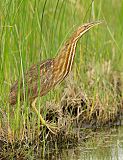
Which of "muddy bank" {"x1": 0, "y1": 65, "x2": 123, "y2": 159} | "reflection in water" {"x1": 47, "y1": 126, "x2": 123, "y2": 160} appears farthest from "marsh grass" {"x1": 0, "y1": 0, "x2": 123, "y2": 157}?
"reflection in water" {"x1": 47, "y1": 126, "x2": 123, "y2": 160}

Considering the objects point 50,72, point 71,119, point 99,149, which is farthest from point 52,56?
point 99,149

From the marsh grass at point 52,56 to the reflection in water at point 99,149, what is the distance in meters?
0.19

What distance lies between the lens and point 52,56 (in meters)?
6.29

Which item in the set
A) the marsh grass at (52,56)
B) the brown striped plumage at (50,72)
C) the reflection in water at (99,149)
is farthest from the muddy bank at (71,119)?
the brown striped plumage at (50,72)

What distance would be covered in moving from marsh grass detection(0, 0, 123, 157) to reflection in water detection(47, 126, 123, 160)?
0.19m

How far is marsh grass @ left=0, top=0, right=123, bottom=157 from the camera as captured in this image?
207 inches

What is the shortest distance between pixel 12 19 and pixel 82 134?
1.53m

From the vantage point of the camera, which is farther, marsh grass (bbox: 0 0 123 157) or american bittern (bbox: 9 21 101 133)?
american bittern (bbox: 9 21 101 133)

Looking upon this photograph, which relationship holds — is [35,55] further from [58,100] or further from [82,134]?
[82,134]

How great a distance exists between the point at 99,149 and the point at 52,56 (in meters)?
1.18

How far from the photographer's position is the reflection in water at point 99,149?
210 inches

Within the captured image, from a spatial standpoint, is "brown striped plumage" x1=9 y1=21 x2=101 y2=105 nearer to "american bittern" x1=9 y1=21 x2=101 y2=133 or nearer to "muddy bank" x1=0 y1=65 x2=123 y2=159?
"american bittern" x1=9 y1=21 x2=101 y2=133

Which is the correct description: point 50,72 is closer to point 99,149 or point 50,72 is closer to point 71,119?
point 71,119

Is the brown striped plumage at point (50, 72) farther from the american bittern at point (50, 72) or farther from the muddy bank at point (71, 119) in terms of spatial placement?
the muddy bank at point (71, 119)
